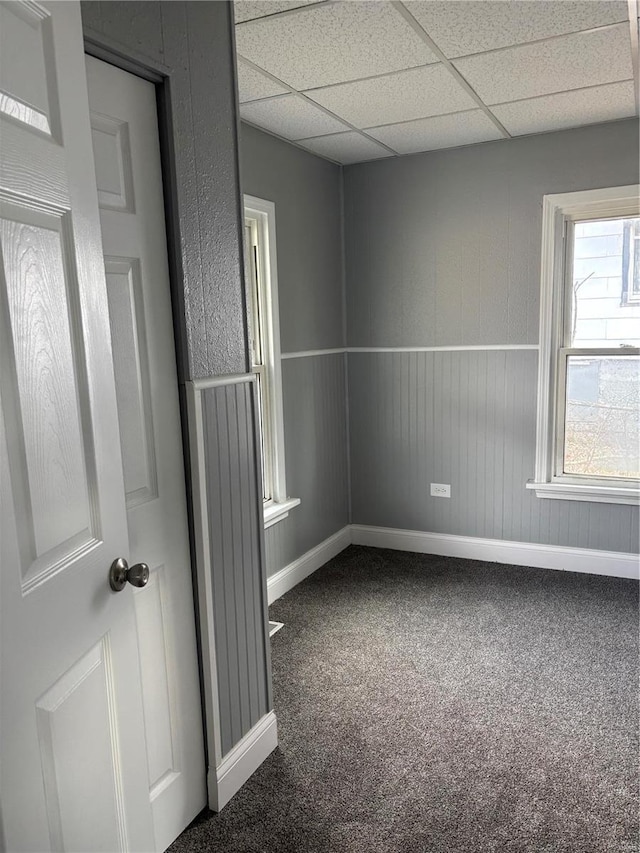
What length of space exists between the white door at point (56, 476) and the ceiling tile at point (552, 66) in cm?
188

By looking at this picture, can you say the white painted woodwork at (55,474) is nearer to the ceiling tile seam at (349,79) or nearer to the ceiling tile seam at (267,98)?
the ceiling tile seam at (349,79)

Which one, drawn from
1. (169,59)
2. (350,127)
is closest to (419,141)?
(350,127)

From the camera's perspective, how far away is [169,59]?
5.28 feet

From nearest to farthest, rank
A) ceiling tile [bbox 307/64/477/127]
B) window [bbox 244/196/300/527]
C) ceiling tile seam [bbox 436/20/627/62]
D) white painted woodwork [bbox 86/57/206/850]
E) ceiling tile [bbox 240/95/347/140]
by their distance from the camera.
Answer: white painted woodwork [bbox 86/57/206/850] < ceiling tile seam [bbox 436/20/627/62] < ceiling tile [bbox 307/64/477/127] < ceiling tile [bbox 240/95/347/140] < window [bbox 244/196/300/527]

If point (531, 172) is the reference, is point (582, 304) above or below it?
below

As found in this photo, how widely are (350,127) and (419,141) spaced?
49cm

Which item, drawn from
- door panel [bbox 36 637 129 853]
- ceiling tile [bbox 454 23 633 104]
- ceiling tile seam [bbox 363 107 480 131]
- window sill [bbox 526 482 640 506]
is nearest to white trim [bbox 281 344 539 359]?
window sill [bbox 526 482 640 506]

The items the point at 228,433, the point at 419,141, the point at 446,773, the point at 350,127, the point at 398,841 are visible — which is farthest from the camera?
the point at 419,141

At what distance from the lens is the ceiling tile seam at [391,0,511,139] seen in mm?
2027

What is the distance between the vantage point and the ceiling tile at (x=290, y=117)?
2.82 metres

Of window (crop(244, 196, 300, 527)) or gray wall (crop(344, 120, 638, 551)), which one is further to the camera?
gray wall (crop(344, 120, 638, 551))

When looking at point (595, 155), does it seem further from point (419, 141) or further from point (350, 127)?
point (350, 127)

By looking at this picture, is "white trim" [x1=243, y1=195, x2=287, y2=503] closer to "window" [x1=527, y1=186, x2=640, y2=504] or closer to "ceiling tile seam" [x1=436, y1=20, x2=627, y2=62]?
"ceiling tile seam" [x1=436, y1=20, x2=627, y2=62]

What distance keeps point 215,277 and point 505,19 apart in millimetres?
1311
